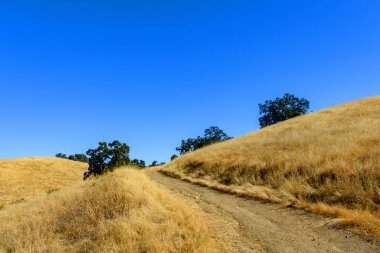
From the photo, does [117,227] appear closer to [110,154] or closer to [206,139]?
[110,154]

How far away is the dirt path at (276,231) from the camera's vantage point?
21.9ft

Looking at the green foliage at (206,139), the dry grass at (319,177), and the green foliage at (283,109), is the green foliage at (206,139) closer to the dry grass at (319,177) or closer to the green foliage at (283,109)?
the green foliage at (283,109)

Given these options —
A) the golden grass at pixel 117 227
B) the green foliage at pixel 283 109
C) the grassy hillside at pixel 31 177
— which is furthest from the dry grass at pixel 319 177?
the green foliage at pixel 283 109

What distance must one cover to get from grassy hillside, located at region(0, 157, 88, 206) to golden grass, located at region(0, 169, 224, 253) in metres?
18.2

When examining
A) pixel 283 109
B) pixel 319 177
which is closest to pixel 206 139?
pixel 283 109

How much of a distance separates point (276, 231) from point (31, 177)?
39898 millimetres

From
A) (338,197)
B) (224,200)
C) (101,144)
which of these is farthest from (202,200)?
(101,144)

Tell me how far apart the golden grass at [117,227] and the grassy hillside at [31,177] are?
59.6 feet

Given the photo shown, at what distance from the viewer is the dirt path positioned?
6680 millimetres

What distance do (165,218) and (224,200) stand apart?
4.91 metres

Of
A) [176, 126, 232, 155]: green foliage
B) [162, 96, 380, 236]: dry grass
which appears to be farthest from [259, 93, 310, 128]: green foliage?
[162, 96, 380, 236]: dry grass

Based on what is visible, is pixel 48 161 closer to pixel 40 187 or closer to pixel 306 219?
pixel 40 187

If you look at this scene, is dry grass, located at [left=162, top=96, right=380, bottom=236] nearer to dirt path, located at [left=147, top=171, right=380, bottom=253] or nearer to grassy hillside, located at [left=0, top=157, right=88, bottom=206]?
dirt path, located at [left=147, top=171, right=380, bottom=253]

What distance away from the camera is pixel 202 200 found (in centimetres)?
1295
